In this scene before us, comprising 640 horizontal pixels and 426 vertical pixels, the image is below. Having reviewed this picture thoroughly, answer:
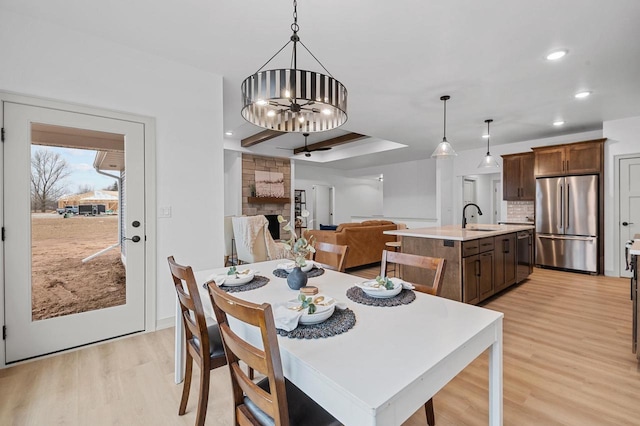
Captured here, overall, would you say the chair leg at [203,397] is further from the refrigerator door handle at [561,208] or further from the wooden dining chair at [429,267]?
the refrigerator door handle at [561,208]

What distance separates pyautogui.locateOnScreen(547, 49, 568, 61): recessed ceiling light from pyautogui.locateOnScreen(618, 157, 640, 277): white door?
3.33m

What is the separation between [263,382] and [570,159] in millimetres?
6345

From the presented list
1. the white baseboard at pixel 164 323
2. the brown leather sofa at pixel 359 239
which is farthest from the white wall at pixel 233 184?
the white baseboard at pixel 164 323

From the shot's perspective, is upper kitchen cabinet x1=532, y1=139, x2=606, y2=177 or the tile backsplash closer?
upper kitchen cabinet x1=532, y1=139, x2=606, y2=177

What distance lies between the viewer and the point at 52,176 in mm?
2377

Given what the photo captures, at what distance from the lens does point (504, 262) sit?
392cm

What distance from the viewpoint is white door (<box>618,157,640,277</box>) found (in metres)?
4.62

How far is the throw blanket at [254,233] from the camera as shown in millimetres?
5000

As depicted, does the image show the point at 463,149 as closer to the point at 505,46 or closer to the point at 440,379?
the point at 505,46

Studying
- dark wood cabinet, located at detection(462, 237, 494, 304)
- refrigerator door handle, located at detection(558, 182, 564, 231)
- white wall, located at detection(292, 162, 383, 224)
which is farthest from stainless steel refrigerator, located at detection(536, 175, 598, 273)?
white wall, located at detection(292, 162, 383, 224)

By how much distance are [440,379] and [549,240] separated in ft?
19.3

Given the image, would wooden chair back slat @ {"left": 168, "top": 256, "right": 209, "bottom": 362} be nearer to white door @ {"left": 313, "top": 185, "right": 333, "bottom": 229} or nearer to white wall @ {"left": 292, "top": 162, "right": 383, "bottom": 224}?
white wall @ {"left": 292, "top": 162, "right": 383, "bottom": 224}

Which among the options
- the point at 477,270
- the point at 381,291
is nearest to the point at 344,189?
the point at 477,270

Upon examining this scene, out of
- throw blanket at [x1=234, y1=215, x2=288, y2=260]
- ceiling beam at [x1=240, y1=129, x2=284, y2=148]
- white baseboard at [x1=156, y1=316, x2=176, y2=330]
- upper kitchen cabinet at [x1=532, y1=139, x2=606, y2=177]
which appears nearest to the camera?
white baseboard at [x1=156, y1=316, x2=176, y2=330]
